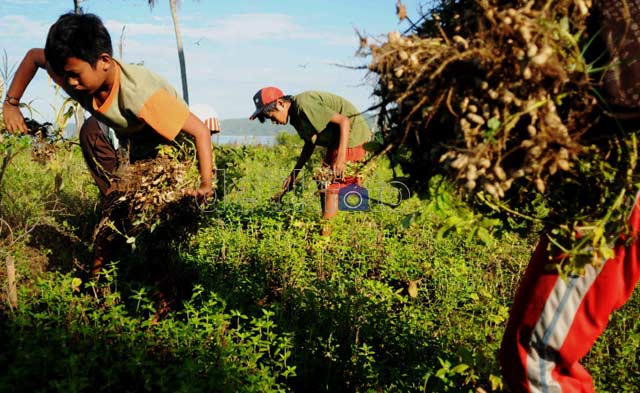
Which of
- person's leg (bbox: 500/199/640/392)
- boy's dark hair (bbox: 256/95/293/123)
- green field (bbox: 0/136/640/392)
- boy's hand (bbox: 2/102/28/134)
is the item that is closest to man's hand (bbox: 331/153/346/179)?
green field (bbox: 0/136/640/392)

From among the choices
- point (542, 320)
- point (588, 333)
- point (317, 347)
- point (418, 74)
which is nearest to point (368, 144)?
point (418, 74)

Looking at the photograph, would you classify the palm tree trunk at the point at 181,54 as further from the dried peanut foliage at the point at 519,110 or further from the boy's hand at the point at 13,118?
the dried peanut foliage at the point at 519,110

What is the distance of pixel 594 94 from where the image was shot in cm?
179

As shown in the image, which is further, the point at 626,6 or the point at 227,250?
the point at 227,250

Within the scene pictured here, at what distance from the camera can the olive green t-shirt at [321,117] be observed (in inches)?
213

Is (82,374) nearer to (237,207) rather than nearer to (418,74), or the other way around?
(418,74)

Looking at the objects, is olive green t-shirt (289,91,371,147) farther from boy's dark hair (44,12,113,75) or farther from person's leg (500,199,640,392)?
person's leg (500,199,640,392)

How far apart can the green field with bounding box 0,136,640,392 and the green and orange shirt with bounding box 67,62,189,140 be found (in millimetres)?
697

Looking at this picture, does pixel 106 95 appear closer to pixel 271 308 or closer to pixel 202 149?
pixel 202 149

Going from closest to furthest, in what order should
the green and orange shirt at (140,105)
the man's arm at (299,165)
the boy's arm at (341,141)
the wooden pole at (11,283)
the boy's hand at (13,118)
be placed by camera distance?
the wooden pole at (11,283) → the green and orange shirt at (140,105) → the boy's hand at (13,118) → the boy's arm at (341,141) → the man's arm at (299,165)

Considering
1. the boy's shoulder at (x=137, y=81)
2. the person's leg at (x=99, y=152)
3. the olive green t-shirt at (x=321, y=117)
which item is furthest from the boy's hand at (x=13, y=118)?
the olive green t-shirt at (x=321, y=117)

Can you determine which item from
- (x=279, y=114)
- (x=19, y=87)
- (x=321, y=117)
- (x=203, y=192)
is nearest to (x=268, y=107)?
(x=279, y=114)

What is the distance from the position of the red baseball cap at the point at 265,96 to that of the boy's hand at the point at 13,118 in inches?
84.3

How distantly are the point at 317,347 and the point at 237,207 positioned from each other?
9.24 feet
